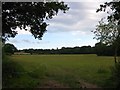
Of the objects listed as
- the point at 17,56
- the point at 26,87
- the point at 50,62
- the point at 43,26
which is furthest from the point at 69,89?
the point at 50,62

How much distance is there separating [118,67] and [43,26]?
17.7 ft

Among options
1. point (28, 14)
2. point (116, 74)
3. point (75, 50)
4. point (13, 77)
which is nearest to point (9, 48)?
point (13, 77)

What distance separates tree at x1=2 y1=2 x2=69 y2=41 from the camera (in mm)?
20188

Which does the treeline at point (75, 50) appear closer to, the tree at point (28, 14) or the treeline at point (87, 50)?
the treeline at point (87, 50)

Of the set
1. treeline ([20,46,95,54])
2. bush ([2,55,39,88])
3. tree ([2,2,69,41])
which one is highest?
tree ([2,2,69,41])

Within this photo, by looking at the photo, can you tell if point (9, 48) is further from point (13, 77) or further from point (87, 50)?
point (87, 50)

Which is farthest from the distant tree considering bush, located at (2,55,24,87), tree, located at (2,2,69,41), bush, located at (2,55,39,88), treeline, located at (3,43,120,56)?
tree, located at (2,2,69,41)

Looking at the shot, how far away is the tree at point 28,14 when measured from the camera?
2019 centimetres

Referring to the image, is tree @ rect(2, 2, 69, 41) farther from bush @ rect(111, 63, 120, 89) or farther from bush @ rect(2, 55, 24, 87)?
bush @ rect(111, 63, 120, 89)

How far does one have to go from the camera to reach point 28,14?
68.0 feet

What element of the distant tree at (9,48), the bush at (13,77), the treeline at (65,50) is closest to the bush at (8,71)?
the bush at (13,77)

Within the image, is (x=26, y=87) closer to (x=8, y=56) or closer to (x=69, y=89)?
(x=69, y=89)

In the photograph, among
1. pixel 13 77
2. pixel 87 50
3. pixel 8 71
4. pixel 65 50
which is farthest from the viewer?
pixel 87 50

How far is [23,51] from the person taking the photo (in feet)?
87.5
